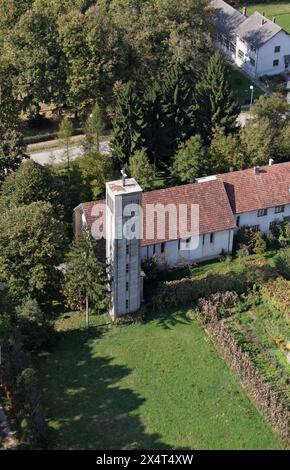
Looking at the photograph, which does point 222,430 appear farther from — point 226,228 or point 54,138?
point 54,138

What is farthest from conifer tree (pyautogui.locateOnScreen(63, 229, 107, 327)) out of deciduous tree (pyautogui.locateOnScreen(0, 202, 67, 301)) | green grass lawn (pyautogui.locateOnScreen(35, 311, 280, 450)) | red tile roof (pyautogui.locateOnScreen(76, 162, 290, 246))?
red tile roof (pyautogui.locateOnScreen(76, 162, 290, 246))

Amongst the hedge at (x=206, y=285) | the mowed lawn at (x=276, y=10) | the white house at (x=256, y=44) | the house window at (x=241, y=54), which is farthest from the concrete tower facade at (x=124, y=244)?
the mowed lawn at (x=276, y=10)

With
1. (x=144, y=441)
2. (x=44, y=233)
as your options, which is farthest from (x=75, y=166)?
(x=144, y=441)

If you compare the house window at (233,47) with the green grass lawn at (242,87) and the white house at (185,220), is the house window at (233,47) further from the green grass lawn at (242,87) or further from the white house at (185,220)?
the white house at (185,220)

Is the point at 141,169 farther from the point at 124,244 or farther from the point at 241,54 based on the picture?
the point at 241,54

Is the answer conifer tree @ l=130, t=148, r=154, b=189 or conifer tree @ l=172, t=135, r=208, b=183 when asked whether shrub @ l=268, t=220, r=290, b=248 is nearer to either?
conifer tree @ l=172, t=135, r=208, b=183
